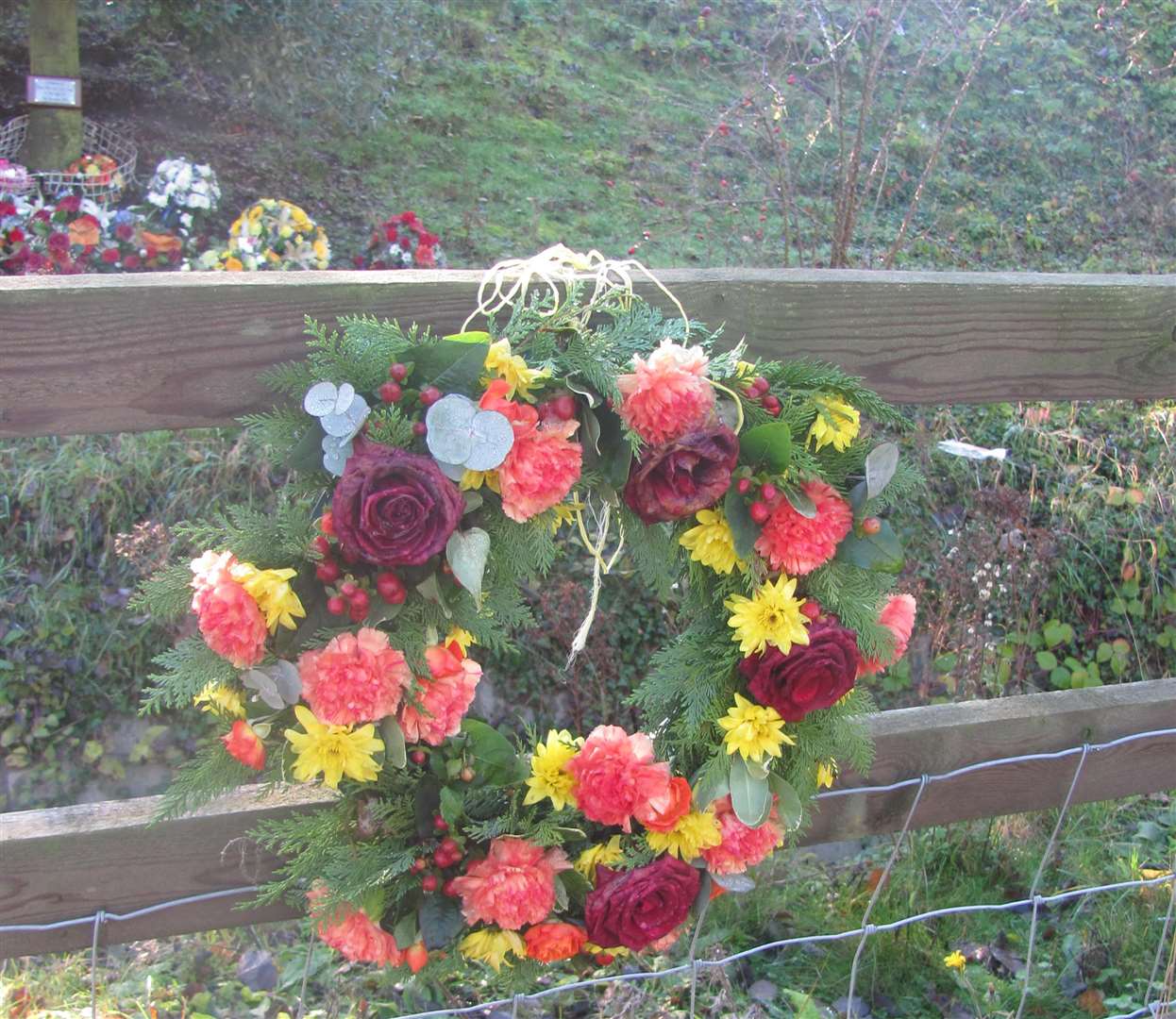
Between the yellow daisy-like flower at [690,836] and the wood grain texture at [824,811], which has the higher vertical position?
the yellow daisy-like flower at [690,836]

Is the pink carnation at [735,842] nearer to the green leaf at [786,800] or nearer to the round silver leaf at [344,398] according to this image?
the green leaf at [786,800]

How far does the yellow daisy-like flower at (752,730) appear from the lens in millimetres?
1409

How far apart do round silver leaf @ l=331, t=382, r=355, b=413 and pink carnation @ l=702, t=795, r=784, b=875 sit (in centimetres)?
72

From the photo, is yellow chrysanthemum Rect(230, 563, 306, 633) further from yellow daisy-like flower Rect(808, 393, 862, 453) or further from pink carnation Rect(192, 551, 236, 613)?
yellow daisy-like flower Rect(808, 393, 862, 453)

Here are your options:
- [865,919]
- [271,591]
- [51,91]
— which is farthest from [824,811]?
[51,91]

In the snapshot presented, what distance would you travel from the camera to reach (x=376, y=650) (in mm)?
1216

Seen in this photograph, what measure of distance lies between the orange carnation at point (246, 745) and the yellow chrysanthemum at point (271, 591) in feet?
0.44

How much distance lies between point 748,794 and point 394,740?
45 centimetres

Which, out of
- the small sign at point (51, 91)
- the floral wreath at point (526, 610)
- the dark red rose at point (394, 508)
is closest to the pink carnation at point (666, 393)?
the floral wreath at point (526, 610)

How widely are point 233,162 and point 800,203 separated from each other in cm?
317

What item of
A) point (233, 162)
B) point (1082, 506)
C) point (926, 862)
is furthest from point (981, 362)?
point (233, 162)

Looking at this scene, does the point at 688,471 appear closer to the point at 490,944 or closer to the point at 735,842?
the point at 735,842

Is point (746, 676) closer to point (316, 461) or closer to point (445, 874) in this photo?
point (445, 874)

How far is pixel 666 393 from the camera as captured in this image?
1.23m
